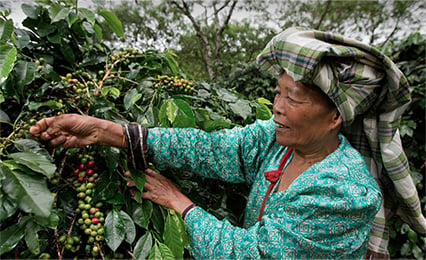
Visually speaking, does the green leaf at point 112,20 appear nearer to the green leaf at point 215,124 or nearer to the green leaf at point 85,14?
the green leaf at point 85,14

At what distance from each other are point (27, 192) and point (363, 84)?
0.89 metres

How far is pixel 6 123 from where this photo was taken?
0.86 meters

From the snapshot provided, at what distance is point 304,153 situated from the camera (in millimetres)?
1009

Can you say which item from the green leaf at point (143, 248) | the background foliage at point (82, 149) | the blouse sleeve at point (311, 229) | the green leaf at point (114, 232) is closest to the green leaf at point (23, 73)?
the background foliage at point (82, 149)

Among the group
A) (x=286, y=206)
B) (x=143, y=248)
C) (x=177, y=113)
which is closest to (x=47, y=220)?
(x=143, y=248)

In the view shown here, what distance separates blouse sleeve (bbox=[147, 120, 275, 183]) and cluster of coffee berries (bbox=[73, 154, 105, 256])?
0.68 ft

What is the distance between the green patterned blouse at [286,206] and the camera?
81 cm

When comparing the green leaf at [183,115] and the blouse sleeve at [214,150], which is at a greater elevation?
the green leaf at [183,115]

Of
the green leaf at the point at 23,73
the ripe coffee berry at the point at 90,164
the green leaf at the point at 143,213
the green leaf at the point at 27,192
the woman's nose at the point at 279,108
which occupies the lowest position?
the green leaf at the point at 143,213

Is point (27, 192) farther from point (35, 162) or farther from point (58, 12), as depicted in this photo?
point (58, 12)

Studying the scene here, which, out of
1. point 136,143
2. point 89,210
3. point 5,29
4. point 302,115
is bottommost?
point 89,210

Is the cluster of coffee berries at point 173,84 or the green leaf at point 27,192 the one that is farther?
the cluster of coffee berries at point 173,84

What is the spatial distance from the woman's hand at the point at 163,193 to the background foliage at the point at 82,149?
26 mm

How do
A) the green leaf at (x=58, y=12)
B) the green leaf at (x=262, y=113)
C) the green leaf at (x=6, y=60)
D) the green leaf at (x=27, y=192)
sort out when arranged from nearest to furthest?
the green leaf at (x=27, y=192)
the green leaf at (x=6, y=60)
the green leaf at (x=58, y=12)
the green leaf at (x=262, y=113)
